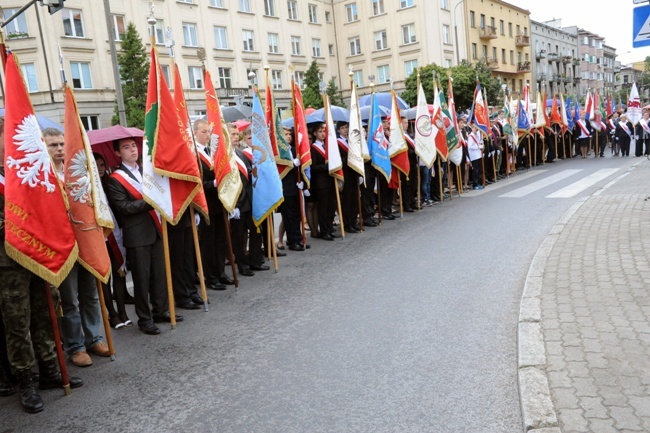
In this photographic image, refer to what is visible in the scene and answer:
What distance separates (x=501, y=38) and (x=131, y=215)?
6562 cm

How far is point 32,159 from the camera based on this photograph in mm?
4219

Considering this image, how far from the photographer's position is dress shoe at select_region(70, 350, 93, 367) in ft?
16.2

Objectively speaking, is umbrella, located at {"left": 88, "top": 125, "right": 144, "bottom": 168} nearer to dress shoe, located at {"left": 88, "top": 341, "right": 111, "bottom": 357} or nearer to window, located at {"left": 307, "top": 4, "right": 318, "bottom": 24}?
dress shoe, located at {"left": 88, "top": 341, "right": 111, "bottom": 357}

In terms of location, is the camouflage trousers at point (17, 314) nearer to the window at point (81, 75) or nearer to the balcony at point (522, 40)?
the window at point (81, 75)

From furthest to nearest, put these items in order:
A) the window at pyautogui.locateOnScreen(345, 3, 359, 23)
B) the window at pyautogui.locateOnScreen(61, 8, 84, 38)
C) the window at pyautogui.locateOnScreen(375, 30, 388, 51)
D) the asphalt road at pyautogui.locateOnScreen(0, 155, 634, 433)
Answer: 1. the window at pyautogui.locateOnScreen(345, 3, 359, 23)
2. the window at pyautogui.locateOnScreen(375, 30, 388, 51)
3. the window at pyautogui.locateOnScreen(61, 8, 84, 38)
4. the asphalt road at pyautogui.locateOnScreen(0, 155, 634, 433)

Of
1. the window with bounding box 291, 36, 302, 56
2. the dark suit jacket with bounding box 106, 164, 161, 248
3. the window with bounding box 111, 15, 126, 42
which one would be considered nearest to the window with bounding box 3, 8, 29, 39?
the window with bounding box 111, 15, 126, 42

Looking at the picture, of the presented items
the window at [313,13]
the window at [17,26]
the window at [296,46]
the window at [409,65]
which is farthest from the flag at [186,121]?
the window at [313,13]

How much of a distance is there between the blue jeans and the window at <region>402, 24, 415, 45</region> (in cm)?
5108

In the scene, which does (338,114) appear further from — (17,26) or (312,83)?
(312,83)

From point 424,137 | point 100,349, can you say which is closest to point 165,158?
point 100,349

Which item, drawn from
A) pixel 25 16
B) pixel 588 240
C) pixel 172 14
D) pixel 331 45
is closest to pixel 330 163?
pixel 588 240

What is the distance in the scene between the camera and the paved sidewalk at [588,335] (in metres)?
3.28

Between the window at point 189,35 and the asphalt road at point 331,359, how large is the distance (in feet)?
124

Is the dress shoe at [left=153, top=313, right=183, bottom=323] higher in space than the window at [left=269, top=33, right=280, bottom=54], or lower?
lower
